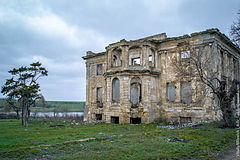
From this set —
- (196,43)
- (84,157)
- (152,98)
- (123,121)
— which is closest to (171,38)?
(196,43)

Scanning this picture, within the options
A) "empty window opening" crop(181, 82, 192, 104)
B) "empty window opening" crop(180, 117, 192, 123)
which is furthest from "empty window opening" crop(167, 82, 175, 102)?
"empty window opening" crop(180, 117, 192, 123)

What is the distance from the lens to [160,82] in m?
21.3

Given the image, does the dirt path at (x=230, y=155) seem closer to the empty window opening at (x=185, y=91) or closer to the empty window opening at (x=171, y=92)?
the empty window opening at (x=185, y=91)

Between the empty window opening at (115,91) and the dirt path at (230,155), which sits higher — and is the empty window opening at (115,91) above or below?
above

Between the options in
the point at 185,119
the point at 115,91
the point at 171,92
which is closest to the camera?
the point at 185,119

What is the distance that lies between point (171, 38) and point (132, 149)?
1505 centimetres

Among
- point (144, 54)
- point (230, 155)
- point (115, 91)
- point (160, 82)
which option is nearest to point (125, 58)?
point (144, 54)

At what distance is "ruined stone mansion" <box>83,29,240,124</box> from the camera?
60.9ft

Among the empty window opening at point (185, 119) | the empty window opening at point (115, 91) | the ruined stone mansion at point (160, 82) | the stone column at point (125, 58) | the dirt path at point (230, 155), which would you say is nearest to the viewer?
the dirt path at point (230, 155)

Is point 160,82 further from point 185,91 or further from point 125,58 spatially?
point 125,58

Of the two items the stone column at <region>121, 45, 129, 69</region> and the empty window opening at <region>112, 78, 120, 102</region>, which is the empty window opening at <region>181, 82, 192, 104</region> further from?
the empty window opening at <region>112, 78, 120, 102</region>

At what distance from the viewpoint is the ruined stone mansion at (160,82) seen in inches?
731

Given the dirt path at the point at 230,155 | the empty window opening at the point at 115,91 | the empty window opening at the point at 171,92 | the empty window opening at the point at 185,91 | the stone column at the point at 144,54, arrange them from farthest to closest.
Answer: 1. the empty window opening at the point at 115,91
2. the empty window opening at the point at 171,92
3. the stone column at the point at 144,54
4. the empty window opening at the point at 185,91
5. the dirt path at the point at 230,155

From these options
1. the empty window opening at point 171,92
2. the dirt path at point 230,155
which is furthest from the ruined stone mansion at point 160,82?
the dirt path at point 230,155
